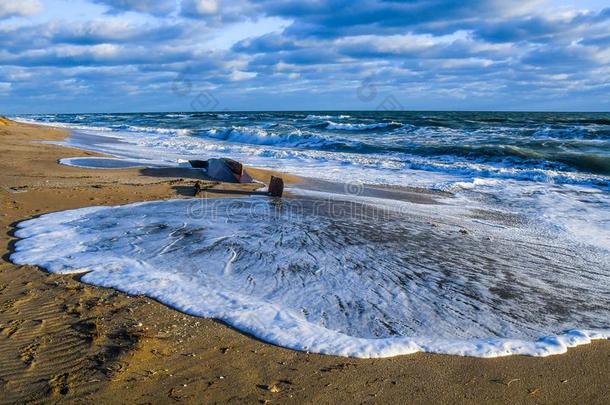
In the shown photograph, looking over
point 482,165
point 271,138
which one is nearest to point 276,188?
point 482,165

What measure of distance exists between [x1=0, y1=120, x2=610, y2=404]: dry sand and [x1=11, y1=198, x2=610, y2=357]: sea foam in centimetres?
18

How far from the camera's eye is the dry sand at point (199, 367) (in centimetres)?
307

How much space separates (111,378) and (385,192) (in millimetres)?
8582

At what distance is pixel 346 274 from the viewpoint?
5223 millimetres

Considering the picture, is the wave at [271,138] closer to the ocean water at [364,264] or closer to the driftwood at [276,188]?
the driftwood at [276,188]

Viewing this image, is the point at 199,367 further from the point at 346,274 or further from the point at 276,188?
the point at 276,188

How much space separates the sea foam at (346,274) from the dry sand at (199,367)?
0.18 metres

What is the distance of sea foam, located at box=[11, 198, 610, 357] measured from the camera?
3971 millimetres

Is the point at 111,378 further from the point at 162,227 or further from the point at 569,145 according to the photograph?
the point at 569,145

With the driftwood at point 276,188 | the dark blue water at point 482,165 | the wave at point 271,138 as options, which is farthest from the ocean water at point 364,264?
the wave at point 271,138

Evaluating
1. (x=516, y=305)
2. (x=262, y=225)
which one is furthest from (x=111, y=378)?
(x=262, y=225)

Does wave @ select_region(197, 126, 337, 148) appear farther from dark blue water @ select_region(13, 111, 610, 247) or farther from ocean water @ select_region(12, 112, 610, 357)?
ocean water @ select_region(12, 112, 610, 357)

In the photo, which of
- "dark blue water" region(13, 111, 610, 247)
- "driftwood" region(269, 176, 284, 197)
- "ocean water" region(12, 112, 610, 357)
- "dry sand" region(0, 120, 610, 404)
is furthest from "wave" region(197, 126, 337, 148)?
"dry sand" region(0, 120, 610, 404)

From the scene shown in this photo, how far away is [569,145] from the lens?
24.8 meters
